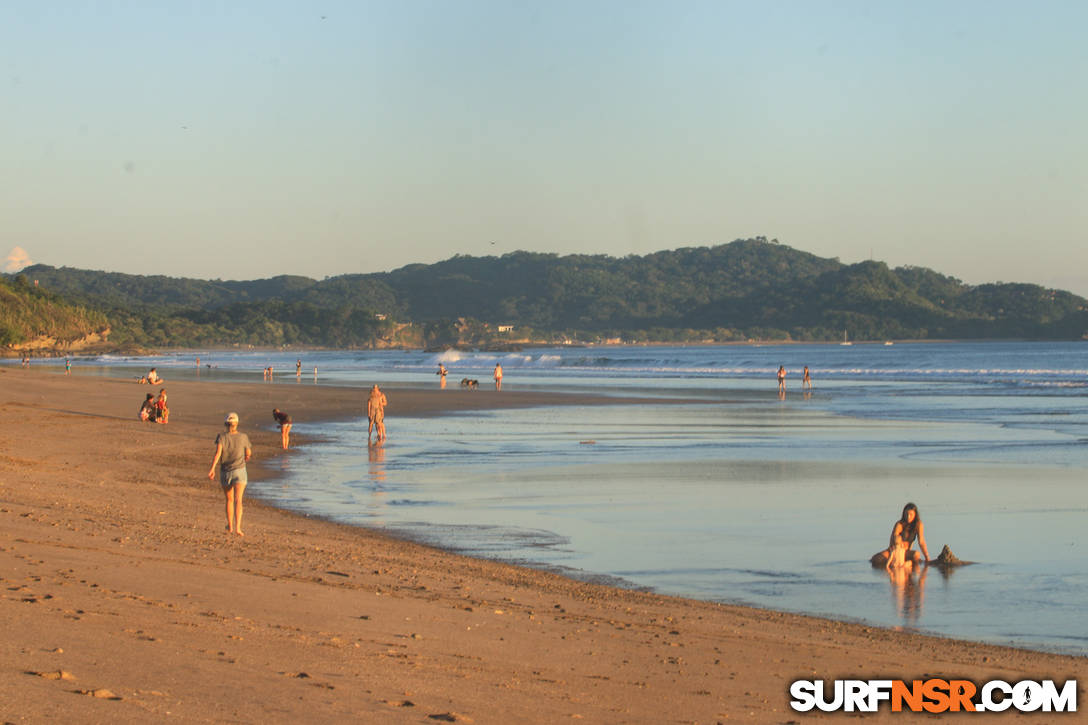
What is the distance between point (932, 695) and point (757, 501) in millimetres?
8832

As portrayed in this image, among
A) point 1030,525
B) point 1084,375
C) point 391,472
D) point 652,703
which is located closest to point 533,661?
point 652,703

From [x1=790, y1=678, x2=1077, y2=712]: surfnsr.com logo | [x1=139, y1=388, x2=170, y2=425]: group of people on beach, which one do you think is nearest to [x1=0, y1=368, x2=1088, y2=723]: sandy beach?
[x1=790, y1=678, x2=1077, y2=712]: surfnsr.com logo

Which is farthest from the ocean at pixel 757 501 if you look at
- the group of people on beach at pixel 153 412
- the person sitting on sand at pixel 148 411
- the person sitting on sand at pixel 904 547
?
the person sitting on sand at pixel 148 411

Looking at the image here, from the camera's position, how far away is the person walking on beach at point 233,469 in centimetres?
1166

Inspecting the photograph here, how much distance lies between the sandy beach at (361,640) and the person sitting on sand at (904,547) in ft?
7.67

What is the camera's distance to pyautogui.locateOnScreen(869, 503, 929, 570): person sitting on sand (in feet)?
34.9

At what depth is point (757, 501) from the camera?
599 inches

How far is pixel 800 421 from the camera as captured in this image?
31.7m

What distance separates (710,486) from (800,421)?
616 inches

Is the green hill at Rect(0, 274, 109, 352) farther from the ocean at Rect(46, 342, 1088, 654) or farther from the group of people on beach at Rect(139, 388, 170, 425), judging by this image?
the ocean at Rect(46, 342, 1088, 654)

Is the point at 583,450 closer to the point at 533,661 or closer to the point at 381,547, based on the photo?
the point at 381,547

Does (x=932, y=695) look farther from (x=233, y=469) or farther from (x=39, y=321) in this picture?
(x=39, y=321)

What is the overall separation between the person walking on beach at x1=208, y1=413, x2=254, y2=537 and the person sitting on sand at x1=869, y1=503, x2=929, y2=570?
6548 millimetres

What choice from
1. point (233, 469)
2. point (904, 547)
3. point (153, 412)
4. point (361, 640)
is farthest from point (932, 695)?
point (153, 412)
